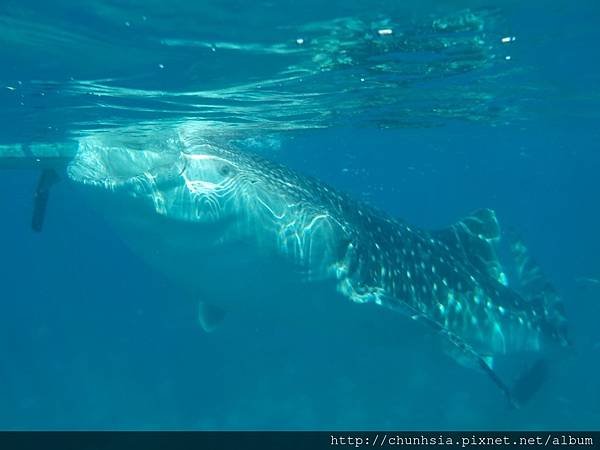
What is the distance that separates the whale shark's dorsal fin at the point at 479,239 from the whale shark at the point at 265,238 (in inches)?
39.5

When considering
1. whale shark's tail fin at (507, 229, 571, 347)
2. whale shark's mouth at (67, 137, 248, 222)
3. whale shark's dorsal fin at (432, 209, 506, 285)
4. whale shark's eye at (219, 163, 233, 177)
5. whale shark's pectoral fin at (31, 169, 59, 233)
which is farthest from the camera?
whale shark's tail fin at (507, 229, 571, 347)

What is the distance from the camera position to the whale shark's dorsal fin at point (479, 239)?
1092 centimetres

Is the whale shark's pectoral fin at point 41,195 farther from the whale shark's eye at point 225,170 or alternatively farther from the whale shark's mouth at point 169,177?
the whale shark's eye at point 225,170

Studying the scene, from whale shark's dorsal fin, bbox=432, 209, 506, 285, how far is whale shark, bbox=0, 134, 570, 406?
100 centimetres

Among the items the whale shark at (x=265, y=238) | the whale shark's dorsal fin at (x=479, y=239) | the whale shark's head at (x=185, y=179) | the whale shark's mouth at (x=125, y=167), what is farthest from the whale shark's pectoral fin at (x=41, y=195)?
the whale shark's dorsal fin at (x=479, y=239)

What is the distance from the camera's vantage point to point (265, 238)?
318 inches

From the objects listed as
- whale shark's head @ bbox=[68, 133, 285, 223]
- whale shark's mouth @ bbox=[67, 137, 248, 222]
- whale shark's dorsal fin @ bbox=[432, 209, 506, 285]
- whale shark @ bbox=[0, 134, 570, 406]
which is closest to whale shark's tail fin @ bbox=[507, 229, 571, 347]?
whale shark's dorsal fin @ bbox=[432, 209, 506, 285]

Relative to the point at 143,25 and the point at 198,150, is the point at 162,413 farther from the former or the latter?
the point at 143,25

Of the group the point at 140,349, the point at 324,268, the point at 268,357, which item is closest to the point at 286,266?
the point at 324,268

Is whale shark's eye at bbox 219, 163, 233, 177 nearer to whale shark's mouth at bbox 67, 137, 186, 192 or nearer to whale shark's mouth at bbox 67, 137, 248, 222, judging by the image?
whale shark's mouth at bbox 67, 137, 248, 222

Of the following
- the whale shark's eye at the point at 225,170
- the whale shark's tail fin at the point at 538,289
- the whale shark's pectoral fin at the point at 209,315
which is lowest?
the whale shark's pectoral fin at the point at 209,315

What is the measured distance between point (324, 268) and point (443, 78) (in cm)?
810

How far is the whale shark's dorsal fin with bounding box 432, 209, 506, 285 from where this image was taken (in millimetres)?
Result: 10922

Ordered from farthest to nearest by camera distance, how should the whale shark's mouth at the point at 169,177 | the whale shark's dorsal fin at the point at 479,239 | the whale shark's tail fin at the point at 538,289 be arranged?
1. the whale shark's tail fin at the point at 538,289
2. the whale shark's dorsal fin at the point at 479,239
3. the whale shark's mouth at the point at 169,177
